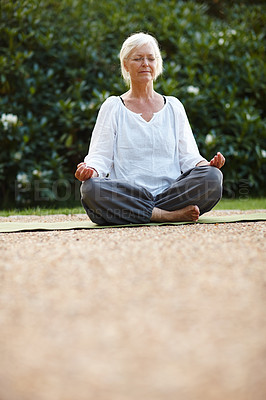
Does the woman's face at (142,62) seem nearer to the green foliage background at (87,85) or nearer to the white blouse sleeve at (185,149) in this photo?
the white blouse sleeve at (185,149)

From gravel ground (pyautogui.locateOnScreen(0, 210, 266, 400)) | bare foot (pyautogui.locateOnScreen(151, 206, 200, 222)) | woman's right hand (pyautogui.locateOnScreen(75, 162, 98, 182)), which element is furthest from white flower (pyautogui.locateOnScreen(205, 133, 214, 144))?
gravel ground (pyautogui.locateOnScreen(0, 210, 266, 400))

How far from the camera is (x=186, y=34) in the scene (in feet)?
18.9

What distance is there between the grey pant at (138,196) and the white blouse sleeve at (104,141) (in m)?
0.20

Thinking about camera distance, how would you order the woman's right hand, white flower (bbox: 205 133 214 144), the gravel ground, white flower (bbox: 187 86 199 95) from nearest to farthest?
the gravel ground → the woman's right hand → white flower (bbox: 205 133 214 144) → white flower (bbox: 187 86 199 95)

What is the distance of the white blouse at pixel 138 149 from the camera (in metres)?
2.94

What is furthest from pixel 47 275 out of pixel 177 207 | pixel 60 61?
pixel 60 61

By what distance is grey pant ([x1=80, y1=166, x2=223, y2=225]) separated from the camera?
274 cm

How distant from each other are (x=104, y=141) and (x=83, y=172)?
0.35 metres

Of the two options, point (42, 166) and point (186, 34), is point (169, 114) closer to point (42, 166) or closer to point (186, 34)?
point (42, 166)

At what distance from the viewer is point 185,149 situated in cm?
305

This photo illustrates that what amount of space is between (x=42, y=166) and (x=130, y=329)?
12.5ft

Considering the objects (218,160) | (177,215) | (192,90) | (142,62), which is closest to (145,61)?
(142,62)

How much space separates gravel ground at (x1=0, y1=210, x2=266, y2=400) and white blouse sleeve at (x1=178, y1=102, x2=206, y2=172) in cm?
116

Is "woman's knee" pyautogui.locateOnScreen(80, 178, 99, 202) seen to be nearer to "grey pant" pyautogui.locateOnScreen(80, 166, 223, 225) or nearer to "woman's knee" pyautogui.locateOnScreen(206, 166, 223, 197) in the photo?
"grey pant" pyautogui.locateOnScreen(80, 166, 223, 225)
